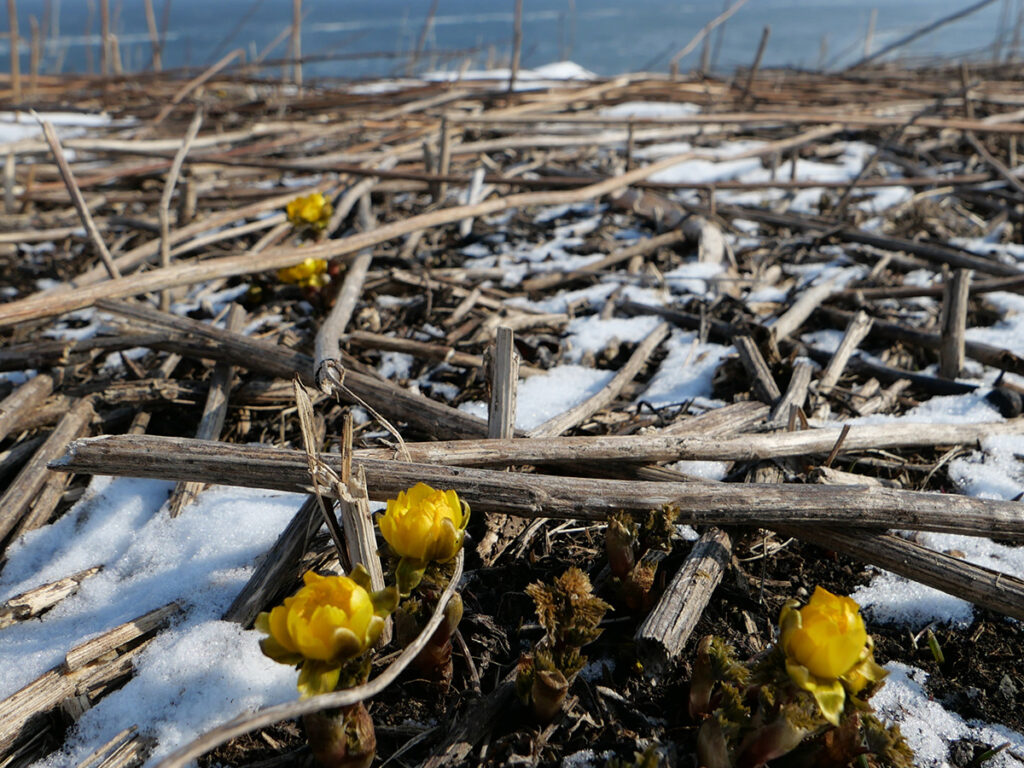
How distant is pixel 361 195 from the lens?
3723 millimetres

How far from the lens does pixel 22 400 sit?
1.98 m

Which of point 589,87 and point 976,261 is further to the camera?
point 589,87

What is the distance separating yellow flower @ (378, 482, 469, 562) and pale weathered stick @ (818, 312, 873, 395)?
1474 mm

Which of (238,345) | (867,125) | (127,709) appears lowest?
(127,709)

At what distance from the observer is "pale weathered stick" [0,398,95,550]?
1716 millimetres

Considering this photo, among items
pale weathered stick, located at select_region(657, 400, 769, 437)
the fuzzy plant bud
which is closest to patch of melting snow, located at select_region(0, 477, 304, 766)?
the fuzzy plant bud

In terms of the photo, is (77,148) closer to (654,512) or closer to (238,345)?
(238,345)

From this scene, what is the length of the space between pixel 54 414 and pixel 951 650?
233 cm

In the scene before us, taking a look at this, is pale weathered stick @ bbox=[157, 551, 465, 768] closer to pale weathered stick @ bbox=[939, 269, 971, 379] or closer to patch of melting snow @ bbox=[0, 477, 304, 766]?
patch of melting snow @ bbox=[0, 477, 304, 766]

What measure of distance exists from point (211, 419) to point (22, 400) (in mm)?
538

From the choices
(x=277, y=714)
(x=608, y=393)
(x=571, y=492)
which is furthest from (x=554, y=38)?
(x=277, y=714)

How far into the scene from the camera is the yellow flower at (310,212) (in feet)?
9.32

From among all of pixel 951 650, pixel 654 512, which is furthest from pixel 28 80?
pixel 951 650

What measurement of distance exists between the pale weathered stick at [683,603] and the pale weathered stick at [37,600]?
4.08 feet
